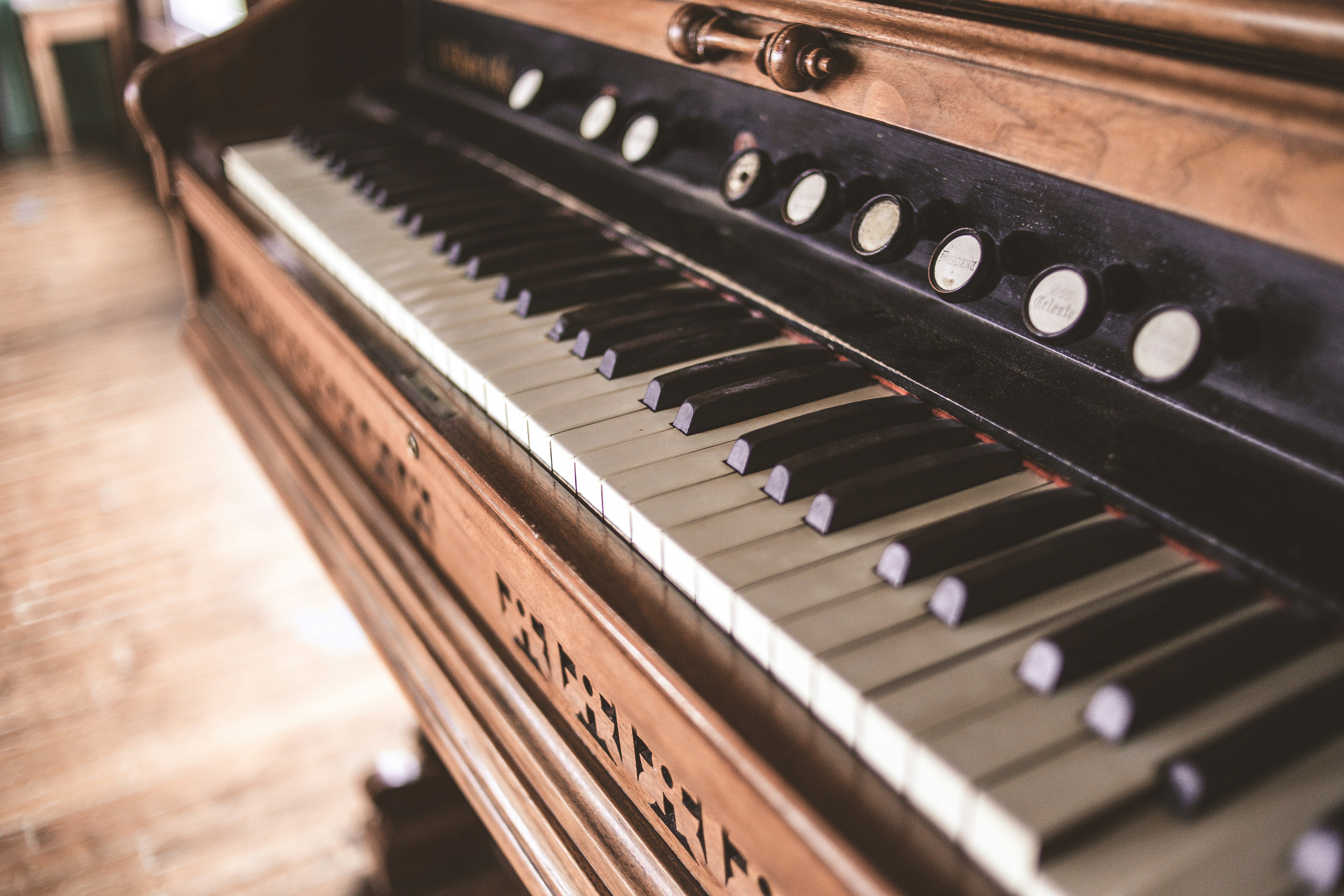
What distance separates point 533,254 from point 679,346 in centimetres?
37

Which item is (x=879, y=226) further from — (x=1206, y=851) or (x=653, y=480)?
(x=1206, y=851)

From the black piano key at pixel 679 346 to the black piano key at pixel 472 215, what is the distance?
0.46 meters

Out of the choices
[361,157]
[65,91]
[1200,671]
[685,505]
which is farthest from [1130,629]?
[65,91]

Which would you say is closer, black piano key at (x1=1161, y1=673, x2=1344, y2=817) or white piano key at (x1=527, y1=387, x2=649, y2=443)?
black piano key at (x1=1161, y1=673, x2=1344, y2=817)

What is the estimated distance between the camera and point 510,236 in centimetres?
139

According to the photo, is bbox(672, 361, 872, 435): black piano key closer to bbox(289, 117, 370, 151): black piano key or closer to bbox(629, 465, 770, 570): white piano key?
bbox(629, 465, 770, 570): white piano key

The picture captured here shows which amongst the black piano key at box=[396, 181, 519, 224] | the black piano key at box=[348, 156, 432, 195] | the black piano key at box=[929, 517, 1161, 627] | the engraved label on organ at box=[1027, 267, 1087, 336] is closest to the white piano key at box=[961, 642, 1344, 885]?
the black piano key at box=[929, 517, 1161, 627]

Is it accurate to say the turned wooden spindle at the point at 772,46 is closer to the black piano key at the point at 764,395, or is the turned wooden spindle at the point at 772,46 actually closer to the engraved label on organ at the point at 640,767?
the black piano key at the point at 764,395

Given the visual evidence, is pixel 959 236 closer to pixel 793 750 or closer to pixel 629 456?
pixel 629 456

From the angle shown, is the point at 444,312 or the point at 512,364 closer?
the point at 512,364

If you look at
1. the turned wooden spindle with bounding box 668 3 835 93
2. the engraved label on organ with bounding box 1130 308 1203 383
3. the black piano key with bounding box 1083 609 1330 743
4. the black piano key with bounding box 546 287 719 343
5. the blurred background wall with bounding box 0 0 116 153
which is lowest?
the blurred background wall with bounding box 0 0 116 153

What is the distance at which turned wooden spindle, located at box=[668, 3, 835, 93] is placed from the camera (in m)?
0.99

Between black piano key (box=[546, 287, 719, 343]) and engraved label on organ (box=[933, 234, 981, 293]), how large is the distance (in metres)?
0.31

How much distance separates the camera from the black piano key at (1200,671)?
0.58m
